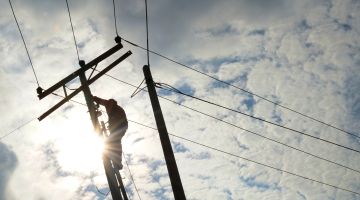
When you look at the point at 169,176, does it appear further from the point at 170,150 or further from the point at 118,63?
the point at 118,63

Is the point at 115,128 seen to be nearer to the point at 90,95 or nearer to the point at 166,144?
the point at 90,95

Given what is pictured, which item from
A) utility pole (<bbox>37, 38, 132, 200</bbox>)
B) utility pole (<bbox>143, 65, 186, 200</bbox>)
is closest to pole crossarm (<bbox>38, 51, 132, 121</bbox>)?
utility pole (<bbox>37, 38, 132, 200</bbox>)

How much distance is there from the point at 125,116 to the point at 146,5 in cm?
341

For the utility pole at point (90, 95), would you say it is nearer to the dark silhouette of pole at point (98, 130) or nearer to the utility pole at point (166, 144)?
the dark silhouette of pole at point (98, 130)

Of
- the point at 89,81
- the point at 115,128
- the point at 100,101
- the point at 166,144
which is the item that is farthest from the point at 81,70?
the point at 166,144

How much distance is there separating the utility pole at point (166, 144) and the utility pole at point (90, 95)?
1869 millimetres

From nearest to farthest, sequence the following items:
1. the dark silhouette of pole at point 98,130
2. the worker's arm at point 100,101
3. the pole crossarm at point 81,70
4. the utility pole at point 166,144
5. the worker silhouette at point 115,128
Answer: the utility pole at point 166,144
the dark silhouette of pole at point 98,130
the worker silhouette at point 115,128
the pole crossarm at point 81,70
the worker's arm at point 100,101

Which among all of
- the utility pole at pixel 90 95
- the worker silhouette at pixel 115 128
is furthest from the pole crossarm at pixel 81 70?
the worker silhouette at pixel 115 128

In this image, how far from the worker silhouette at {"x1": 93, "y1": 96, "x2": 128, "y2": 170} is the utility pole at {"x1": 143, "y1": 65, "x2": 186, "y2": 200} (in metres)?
2.07

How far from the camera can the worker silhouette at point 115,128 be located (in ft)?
34.5

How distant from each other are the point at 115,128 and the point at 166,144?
2.93 m

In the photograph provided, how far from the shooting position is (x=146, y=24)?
9.80 m

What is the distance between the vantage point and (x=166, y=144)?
857cm

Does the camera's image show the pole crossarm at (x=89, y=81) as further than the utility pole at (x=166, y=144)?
Yes
